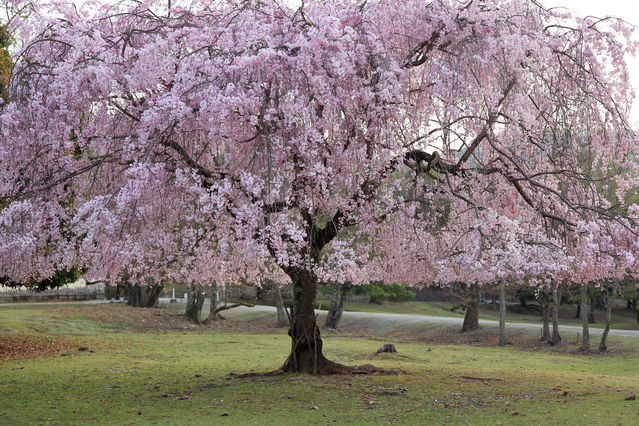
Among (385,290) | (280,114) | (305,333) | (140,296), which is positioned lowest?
(140,296)

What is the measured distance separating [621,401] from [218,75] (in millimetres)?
8795

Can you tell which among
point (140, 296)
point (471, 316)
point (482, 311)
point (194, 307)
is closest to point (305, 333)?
point (471, 316)

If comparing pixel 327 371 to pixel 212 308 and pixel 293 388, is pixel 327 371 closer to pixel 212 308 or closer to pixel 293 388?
pixel 293 388

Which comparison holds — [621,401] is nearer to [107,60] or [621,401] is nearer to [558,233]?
[558,233]

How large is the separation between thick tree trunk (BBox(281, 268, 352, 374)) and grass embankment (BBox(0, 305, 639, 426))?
0.62 meters

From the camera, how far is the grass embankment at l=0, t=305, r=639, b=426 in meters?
9.27

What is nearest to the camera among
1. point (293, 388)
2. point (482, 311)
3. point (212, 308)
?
point (293, 388)

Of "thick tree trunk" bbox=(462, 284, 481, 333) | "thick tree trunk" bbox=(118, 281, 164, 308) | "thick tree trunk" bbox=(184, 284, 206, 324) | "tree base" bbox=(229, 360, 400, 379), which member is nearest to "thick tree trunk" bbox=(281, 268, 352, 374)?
"tree base" bbox=(229, 360, 400, 379)

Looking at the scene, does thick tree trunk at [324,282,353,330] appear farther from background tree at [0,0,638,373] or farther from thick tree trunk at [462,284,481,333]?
background tree at [0,0,638,373]

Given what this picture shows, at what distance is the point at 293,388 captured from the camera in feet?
37.9

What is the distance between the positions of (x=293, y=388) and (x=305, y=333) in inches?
67.0

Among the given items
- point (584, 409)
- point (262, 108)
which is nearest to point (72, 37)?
→ point (262, 108)

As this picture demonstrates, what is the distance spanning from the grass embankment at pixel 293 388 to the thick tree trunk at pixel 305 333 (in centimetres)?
62

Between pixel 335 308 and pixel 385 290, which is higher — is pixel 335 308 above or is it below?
below
